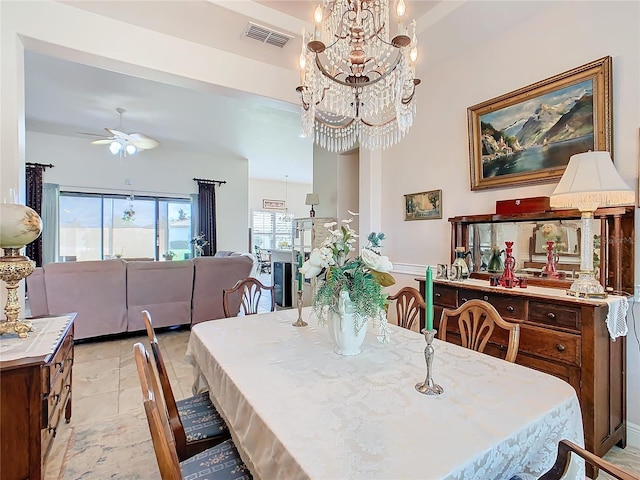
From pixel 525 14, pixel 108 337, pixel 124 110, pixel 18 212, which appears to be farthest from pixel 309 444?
pixel 124 110

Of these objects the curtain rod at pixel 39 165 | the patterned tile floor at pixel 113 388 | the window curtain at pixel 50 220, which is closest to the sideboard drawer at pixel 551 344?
the patterned tile floor at pixel 113 388

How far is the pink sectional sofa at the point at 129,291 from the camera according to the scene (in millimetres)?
3588

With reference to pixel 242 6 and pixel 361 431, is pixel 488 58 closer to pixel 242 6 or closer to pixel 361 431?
pixel 242 6

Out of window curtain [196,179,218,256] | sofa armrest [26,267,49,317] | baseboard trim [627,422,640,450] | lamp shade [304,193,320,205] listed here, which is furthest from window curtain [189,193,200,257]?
baseboard trim [627,422,640,450]

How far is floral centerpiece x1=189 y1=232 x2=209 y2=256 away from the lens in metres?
7.58

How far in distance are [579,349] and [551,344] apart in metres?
0.14

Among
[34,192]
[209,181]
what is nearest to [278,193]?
[209,181]

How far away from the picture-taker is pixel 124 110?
16.7ft

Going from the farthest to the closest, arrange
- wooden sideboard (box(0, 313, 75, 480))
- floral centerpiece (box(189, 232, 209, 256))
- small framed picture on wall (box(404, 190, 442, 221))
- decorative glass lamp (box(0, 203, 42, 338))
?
floral centerpiece (box(189, 232, 209, 256))
small framed picture on wall (box(404, 190, 442, 221))
decorative glass lamp (box(0, 203, 42, 338))
wooden sideboard (box(0, 313, 75, 480))

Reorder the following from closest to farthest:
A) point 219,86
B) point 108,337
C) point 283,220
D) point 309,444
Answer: point 309,444 → point 219,86 → point 108,337 → point 283,220

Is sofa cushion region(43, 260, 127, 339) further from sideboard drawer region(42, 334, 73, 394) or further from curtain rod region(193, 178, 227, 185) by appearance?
curtain rod region(193, 178, 227, 185)

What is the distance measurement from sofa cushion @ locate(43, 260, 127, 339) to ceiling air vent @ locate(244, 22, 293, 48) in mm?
2917

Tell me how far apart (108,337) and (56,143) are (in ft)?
15.2

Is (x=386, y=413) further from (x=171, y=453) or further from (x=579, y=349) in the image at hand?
(x=579, y=349)
